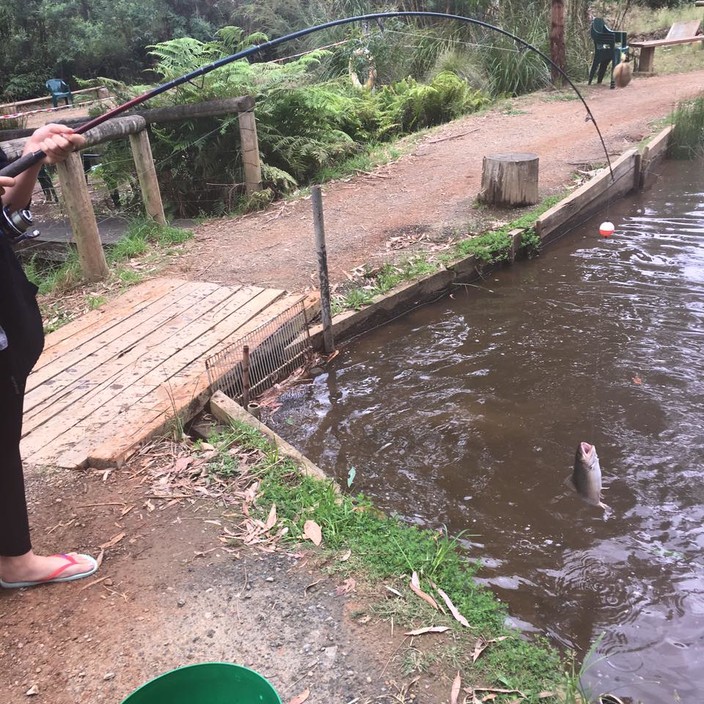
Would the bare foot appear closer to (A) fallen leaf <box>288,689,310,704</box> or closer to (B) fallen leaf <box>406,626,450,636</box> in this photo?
(A) fallen leaf <box>288,689,310,704</box>

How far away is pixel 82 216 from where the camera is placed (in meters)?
5.43

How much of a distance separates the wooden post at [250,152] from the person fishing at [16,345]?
5205 mm

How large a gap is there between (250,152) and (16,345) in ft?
18.8

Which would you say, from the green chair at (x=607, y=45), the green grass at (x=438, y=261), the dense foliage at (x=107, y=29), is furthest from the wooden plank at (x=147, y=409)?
the dense foliage at (x=107, y=29)

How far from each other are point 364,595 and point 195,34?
81.0ft

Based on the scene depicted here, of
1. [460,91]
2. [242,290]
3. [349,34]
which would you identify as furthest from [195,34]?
[242,290]

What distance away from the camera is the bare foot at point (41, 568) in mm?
2488

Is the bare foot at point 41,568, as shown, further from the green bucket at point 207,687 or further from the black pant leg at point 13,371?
the green bucket at point 207,687

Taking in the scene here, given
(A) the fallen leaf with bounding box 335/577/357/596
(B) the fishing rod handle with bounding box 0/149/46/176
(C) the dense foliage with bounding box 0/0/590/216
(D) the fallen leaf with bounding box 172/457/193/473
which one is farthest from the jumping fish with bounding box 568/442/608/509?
(C) the dense foliage with bounding box 0/0/590/216

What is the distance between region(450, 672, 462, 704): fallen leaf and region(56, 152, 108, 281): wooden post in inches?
187

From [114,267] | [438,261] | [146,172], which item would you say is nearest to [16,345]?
[114,267]

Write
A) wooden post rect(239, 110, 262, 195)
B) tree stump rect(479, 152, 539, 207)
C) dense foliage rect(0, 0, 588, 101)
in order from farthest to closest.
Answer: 1. dense foliage rect(0, 0, 588, 101)
2. wooden post rect(239, 110, 262, 195)
3. tree stump rect(479, 152, 539, 207)

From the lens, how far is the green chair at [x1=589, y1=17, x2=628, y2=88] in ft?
42.4

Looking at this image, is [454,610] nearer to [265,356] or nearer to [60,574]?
[60,574]
